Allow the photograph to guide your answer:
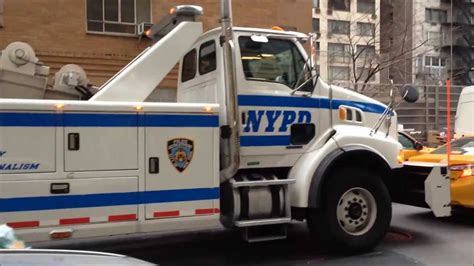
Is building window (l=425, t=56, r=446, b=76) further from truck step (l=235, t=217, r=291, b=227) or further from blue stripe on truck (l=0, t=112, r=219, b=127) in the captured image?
blue stripe on truck (l=0, t=112, r=219, b=127)

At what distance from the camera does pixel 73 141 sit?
5.72 metres

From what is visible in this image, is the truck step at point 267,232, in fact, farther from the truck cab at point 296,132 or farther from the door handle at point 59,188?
the door handle at point 59,188

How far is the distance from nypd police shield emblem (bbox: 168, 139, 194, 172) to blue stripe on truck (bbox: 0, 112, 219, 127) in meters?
0.19

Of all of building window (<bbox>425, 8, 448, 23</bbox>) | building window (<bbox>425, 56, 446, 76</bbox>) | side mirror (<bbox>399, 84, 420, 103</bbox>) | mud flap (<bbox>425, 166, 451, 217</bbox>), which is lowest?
mud flap (<bbox>425, 166, 451, 217</bbox>)

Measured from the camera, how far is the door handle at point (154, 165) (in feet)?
20.0

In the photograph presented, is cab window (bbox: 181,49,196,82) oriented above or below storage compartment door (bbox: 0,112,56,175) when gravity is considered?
above

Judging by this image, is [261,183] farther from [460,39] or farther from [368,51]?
[460,39]

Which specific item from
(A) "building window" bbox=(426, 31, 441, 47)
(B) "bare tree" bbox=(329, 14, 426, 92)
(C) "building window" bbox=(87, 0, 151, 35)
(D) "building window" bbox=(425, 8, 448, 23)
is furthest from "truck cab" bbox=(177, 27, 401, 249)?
(D) "building window" bbox=(425, 8, 448, 23)

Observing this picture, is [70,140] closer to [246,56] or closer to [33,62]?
[33,62]

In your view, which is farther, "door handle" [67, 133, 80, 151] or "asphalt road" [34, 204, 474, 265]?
"asphalt road" [34, 204, 474, 265]

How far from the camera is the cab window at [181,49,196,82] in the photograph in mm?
7750

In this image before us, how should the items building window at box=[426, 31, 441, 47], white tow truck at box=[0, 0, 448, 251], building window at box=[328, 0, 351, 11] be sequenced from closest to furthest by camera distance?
1. white tow truck at box=[0, 0, 448, 251]
2. building window at box=[328, 0, 351, 11]
3. building window at box=[426, 31, 441, 47]

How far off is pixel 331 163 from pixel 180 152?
6.33 feet

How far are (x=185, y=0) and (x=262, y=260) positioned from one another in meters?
12.1
